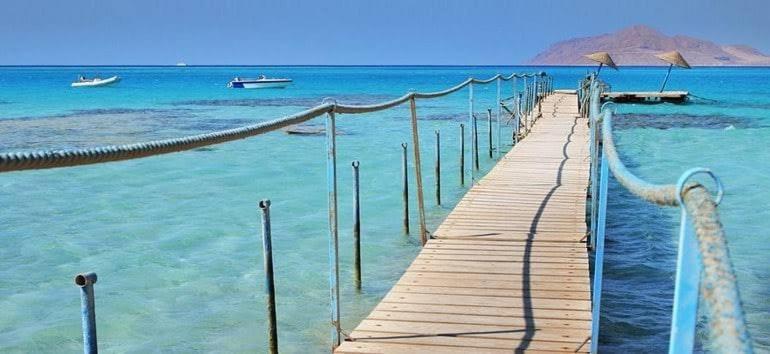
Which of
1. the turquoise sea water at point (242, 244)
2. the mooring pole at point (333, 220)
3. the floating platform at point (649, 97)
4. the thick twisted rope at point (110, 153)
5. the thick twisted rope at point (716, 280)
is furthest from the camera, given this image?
the floating platform at point (649, 97)

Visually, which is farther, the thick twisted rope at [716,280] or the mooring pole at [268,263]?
the mooring pole at [268,263]

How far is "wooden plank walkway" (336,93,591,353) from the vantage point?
160 inches

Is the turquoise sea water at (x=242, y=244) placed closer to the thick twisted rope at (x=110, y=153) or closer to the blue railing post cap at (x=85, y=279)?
the thick twisted rope at (x=110, y=153)

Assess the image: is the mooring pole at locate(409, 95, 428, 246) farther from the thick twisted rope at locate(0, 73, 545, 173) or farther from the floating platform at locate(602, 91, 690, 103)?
the floating platform at locate(602, 91, 690, 103)

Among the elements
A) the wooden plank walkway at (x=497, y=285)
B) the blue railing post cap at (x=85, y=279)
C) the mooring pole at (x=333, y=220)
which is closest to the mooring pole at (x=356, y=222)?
the wooden plank walkway at (x=497, y=285)

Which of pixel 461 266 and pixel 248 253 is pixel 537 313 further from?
pixel 248 253

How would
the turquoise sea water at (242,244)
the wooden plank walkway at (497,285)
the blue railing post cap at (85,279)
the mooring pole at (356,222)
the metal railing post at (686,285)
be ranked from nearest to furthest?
the metal railing post at (686,285) → the blue railing post cap at (85,279) → the wooden plank walkway at (497,285) → the turquoise sea water at (242,244) → the mooring pole at (356,222)

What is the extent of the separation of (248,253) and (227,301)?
172 centimetres

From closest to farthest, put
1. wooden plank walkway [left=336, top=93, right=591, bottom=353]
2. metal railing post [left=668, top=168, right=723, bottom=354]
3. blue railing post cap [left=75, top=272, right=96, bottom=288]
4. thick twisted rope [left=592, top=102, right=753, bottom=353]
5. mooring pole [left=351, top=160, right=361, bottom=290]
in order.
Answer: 1. thick twisted rope [left=592, top=102, right=753, bottom=353]
2. metal railing post [left=668, top=168, right=723, bottom=354]
3. blue railing post cap [left=75, top=272, right=96, bottom=288]
4. wooden plank walkway [left=336, top=93, right=591, bottom=353]
5. mooring pole [left=351, top=160, right=361, bottom=290]

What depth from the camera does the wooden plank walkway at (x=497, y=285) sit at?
407 centimetres

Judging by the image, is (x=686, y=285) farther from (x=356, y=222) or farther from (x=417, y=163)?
(x=356, y=222)

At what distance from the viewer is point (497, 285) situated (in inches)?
199

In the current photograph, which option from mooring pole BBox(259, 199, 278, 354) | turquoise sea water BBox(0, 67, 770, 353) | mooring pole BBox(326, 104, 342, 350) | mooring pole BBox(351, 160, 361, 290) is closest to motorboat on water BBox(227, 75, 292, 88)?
turquoise sea water BBox(0, 67, 770, 353)

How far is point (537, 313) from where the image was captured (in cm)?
449
